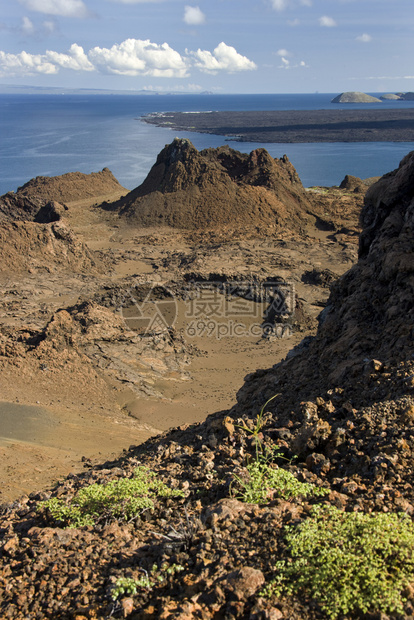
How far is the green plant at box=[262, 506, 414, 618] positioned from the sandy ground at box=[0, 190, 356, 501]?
5.35m

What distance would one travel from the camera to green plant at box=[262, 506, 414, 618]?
9.99 feet

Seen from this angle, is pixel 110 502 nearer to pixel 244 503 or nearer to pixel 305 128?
pixel 244 503

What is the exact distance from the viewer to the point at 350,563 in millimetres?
3287

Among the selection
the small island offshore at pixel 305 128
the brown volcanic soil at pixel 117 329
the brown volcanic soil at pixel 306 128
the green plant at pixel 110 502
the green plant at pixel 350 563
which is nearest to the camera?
the green plant at pixel 350 563

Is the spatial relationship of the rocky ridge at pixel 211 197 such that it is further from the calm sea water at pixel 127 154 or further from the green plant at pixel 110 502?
the green plant at pixel 110 502

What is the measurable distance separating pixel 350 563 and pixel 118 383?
11650 mm

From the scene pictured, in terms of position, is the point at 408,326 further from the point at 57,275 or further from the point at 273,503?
the point at 57,275

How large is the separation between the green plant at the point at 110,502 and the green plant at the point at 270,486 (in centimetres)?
69

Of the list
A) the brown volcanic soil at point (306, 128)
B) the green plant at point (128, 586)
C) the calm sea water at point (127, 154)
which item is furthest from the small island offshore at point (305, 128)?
the green plant at point (128, 586)

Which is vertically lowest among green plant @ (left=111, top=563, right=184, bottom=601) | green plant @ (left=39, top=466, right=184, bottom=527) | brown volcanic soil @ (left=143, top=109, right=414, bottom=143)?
green plant @ (left=39, top=466, right=184, bottom=527)

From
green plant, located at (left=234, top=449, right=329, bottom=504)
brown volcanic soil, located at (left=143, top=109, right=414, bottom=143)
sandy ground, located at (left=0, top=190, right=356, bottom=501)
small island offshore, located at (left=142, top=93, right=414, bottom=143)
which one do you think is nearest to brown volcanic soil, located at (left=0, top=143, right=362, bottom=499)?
sandy ground, located at (left=0, top=190, right=356, bottom=501)

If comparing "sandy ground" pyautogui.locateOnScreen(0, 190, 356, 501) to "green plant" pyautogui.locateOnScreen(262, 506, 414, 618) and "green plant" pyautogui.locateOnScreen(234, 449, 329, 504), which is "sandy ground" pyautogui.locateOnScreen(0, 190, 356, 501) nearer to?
"green plant" pyautogui.locateOnScreen(234, 449, 329, 504)

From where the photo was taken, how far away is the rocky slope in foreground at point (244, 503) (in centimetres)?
343

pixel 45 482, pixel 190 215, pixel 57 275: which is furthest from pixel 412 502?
pixel 190 215
